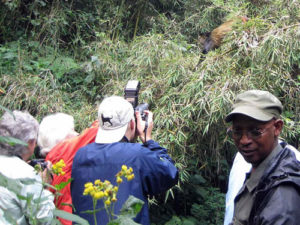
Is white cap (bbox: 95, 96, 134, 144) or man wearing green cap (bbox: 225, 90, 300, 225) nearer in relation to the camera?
man wearing green cap (bbox: 225, 90, 300, 225)

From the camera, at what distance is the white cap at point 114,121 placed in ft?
6.95

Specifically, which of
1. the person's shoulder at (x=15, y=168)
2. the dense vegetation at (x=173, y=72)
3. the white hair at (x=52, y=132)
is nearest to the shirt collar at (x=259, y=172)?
the person's shoulder at (x=15, y=168)

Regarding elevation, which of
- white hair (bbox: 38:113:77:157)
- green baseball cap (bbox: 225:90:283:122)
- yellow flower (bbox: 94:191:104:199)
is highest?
green baseball cap (bbox: 225:90:283:122)

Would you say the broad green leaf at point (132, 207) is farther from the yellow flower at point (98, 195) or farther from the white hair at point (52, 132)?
the white hair at point (52, 132)

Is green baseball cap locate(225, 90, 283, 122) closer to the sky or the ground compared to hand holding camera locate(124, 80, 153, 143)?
closer to the sky

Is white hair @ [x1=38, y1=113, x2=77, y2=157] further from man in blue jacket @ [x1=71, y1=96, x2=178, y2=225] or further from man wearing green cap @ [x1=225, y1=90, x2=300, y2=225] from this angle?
man wearing green cap @ [x1=225, y1=90, x2=300, y2=225]

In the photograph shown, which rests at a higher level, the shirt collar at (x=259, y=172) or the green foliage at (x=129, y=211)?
the shirt collar at (x=259, y=172)

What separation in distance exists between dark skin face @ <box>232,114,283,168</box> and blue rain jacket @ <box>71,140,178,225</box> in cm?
49

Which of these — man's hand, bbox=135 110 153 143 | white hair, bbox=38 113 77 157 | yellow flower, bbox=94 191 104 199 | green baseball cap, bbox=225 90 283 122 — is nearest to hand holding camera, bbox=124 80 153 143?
man's hand, bbox=135 110 153 143

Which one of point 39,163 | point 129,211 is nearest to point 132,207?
point 129,211

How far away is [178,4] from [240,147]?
462cm

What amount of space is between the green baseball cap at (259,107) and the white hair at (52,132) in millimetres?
1217

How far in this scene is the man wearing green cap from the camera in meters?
1.39

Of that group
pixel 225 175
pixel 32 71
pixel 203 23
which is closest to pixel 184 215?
pixel 225 175
